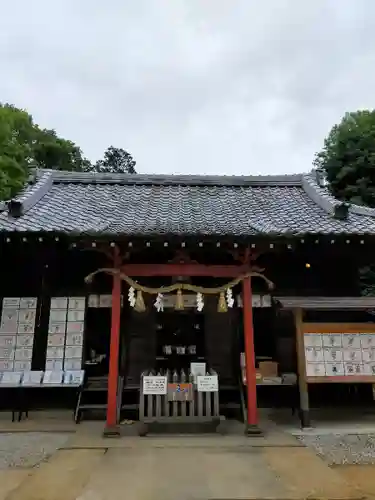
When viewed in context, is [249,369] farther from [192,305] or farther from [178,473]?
[178,473]

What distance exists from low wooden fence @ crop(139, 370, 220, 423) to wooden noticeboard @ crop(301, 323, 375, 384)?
192 cm

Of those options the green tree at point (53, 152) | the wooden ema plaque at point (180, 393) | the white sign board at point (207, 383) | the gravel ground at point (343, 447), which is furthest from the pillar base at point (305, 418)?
the green tree at point (53, 152)

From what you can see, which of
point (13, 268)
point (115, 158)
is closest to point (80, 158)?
point (115, 158)

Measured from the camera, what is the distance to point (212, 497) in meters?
3.97

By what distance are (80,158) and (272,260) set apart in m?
33.8

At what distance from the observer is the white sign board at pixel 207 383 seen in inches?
263

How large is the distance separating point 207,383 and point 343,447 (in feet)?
7.62

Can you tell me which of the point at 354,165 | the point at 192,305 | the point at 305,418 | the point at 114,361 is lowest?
the point at 305,418

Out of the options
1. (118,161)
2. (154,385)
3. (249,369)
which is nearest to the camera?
(154,385)

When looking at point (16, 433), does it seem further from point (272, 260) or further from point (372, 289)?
point (372, 289)

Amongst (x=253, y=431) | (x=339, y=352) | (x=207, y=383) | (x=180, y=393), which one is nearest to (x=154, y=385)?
(x=180, y=393)

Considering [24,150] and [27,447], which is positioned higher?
[24,150]

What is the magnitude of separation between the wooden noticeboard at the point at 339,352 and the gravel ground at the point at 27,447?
15.0 feet

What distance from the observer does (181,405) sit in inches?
268
